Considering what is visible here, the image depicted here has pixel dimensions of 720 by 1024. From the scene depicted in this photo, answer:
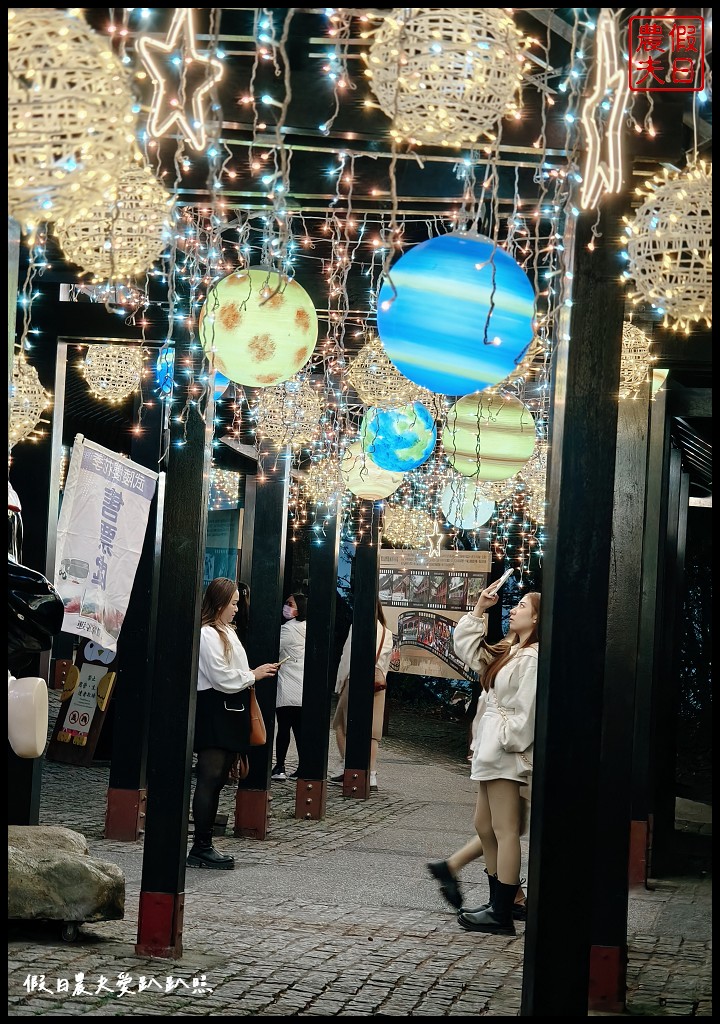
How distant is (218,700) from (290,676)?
3780mm

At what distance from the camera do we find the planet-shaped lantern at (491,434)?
564 centimetres

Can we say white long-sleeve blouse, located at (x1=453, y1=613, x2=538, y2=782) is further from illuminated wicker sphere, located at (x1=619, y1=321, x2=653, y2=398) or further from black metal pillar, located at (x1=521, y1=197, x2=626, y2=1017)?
black metal pillar, located at (x1=521, y1=197, x2=626, y2=1017)

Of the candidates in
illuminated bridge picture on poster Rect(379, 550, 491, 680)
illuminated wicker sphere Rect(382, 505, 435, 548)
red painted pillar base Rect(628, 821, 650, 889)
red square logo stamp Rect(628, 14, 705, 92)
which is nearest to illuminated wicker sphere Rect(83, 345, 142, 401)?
red square logo stamp Rect(628, 14, 705, 92)

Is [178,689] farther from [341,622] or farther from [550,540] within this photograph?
[341,622]

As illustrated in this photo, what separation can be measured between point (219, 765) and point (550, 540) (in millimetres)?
4254

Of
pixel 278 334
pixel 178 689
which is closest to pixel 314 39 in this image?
pixel 278 334

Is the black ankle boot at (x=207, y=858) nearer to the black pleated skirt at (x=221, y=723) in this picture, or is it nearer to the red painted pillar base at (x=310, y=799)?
the black pleated skirt at (x=221, y=723)

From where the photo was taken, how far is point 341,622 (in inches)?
744

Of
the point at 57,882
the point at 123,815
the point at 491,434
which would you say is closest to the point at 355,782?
the point at 123,815

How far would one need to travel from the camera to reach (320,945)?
555 cm

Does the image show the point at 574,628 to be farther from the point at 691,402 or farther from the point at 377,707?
the point at 377,707

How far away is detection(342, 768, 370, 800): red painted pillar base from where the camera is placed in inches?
425

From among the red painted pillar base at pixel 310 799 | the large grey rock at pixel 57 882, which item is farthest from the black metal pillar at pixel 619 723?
the red painted pillar base at pixel 310 799

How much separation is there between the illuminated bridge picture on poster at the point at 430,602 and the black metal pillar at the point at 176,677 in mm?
10099
